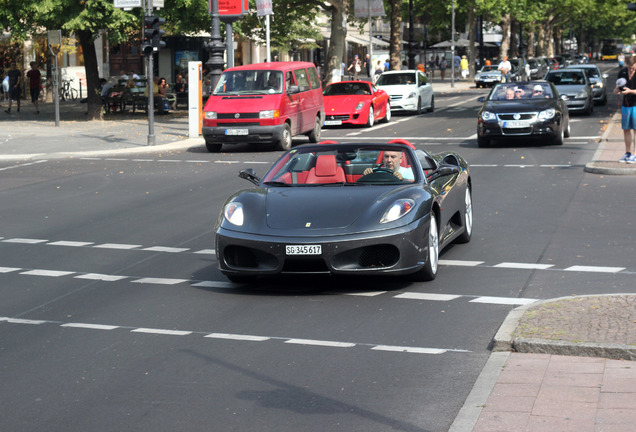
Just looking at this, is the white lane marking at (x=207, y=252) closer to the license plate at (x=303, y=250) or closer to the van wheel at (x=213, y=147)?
the license plate at (x=303, y=250)

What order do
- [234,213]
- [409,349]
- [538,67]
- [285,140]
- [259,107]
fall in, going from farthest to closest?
[538,67] → [285,140] → [259,107] → [234,213] → [409,349]

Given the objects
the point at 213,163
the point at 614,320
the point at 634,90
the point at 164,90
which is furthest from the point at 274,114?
the point at 614,320

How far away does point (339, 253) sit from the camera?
8867mm

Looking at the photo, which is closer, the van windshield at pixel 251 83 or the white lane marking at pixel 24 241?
the white lane marking at pixel 24 241

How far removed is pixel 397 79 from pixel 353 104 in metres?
7.15

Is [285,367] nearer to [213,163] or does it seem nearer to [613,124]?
[213,163]

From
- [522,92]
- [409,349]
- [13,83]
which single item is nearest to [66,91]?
[13,83]

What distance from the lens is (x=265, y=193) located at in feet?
32.0

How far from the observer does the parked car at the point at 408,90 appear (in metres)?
38.3

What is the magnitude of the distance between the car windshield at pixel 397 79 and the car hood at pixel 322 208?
29941mm

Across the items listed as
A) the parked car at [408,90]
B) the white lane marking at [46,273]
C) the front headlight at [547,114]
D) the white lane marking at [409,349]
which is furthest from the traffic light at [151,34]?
the white lane marking at [409,349]

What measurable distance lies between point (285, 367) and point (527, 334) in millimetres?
1598

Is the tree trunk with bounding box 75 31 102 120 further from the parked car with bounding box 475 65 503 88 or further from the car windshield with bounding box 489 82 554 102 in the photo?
the parked car with bounding box 475 65 503 88

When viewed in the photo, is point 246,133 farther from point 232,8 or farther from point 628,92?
point 628,92
